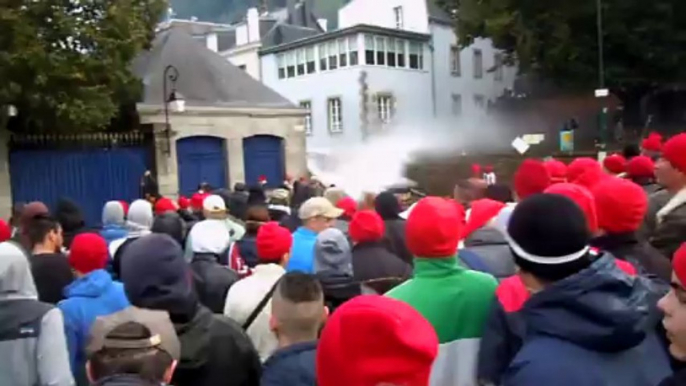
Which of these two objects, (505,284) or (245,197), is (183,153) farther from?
(505,284)

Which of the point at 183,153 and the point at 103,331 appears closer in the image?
the point at 103,331

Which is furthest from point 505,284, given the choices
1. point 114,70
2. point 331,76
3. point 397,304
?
point 331,76

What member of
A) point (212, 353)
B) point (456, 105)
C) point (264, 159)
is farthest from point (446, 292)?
point (456, 105)

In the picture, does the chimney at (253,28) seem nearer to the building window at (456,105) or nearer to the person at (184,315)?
the building window at (456,105)

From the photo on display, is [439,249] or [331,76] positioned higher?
[331,76]

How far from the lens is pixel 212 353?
371 cm

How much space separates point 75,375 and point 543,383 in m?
3.03

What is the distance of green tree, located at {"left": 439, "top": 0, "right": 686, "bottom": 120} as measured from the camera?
102 feet

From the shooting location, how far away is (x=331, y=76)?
43125 mm

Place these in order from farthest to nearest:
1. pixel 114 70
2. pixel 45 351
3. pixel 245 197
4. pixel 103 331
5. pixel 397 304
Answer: pixel 114 70 → pixel 245 197 → pixel 45 351 → pixel 103 331 → pixel 397 304

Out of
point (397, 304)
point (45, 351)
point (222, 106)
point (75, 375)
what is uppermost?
point (222, 106)

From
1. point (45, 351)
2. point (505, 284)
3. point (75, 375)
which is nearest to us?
point (505, 284)

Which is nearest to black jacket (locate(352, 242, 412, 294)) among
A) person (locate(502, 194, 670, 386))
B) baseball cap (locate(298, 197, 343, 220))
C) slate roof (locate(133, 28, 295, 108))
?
baseball cap (locate(298, 197, 343, 220))

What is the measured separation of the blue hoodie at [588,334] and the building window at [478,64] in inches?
1887
